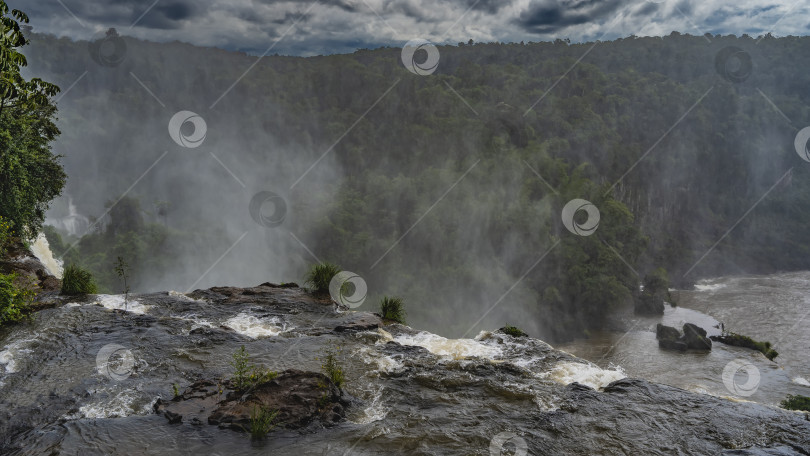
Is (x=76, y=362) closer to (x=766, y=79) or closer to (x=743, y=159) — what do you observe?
(x=743, y=159)

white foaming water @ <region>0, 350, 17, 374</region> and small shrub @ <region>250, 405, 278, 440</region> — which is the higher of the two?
white foaming water @ <region>0, 350, 17, 374</region>

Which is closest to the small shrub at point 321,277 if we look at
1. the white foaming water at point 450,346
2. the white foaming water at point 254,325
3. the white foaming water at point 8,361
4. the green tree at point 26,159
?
the white foaming water at point 254,325

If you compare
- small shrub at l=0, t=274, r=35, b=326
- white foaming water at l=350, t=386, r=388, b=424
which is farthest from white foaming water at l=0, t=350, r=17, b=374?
white foaming water at l=350, t=386, r=388, b=424

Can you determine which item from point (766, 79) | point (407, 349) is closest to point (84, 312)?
point (407, 349)

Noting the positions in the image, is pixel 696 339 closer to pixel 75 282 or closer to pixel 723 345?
pixel 723 345

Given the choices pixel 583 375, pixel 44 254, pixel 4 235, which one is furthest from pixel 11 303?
pixel 583 375

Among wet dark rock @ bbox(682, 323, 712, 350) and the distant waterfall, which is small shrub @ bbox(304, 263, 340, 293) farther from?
the distant waterfall

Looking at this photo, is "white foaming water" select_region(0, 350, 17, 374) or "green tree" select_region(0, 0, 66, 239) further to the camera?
"green tree" select_region(0, 0, 66, 239)
